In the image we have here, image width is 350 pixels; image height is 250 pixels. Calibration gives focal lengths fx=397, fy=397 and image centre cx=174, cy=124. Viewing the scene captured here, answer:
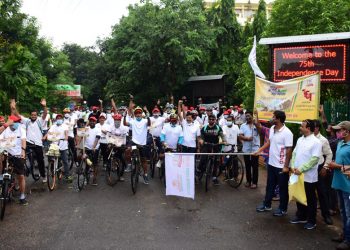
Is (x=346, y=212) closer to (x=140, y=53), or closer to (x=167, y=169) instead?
(x=167, y=169)

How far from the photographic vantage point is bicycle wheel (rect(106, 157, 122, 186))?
10.1m

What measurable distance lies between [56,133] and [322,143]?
21.3 ft

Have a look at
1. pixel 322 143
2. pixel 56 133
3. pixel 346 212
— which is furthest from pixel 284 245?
pixel 56 133

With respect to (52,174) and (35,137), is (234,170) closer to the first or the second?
(52,174)

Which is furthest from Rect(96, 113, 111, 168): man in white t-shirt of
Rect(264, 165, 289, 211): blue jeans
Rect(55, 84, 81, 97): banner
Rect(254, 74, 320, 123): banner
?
Rect(55, 84, 81, 97): banner

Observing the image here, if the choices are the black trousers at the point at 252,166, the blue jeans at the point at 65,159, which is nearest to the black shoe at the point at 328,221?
the black trousers at the point at 252,166

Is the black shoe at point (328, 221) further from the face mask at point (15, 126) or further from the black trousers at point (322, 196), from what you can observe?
the face mask at point (15, 126)

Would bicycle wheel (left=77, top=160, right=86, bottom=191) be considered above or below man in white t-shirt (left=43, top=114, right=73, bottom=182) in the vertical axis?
below

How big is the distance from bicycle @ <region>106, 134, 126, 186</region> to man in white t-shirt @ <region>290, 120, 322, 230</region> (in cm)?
481

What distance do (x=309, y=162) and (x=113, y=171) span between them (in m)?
5.51

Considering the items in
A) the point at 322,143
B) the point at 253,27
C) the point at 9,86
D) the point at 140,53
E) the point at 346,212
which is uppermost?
the point at 253,27

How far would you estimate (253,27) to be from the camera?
1153 inches

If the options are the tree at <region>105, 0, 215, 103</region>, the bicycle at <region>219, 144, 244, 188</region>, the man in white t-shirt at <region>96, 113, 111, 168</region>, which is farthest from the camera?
the tree at <region>105, 0, 215, 103</region>

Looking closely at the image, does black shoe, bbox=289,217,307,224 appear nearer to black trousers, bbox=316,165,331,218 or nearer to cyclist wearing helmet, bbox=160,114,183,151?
black trousers, bbox=316,165,331,218
